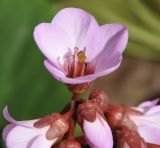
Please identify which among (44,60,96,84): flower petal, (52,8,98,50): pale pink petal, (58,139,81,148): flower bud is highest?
(52,8,98,50): pale pink petal

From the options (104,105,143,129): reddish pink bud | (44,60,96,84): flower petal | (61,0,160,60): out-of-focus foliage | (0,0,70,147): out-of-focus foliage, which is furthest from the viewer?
(61,0,160,60): out-of-focus foliage

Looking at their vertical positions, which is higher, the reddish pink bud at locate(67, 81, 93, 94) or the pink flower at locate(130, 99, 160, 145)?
the reddish pink bud at locate(67, 81, 93, 94)

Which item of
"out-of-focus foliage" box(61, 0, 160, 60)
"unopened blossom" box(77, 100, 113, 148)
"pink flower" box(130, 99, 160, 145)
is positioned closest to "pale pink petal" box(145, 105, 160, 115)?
"pink flower" box(130, 99, 160, 145)

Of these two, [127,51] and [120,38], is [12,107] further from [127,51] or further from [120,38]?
[127,51]

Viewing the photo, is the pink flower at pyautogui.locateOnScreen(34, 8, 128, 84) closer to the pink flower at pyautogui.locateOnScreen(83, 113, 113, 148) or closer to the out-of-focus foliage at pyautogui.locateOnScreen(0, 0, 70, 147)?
the pink flower at pyautogui.locateOnScreen(83, 113, 113, 148)

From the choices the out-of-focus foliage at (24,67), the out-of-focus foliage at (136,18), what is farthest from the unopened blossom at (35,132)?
the out-of-focus foliage at (136,18)

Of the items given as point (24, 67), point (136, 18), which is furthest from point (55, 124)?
point (136, 18)

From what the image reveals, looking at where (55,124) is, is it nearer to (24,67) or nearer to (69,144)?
(69,144)

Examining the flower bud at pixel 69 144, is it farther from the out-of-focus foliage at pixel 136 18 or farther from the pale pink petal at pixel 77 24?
the out-of-focus foliage at pixel 136 18
